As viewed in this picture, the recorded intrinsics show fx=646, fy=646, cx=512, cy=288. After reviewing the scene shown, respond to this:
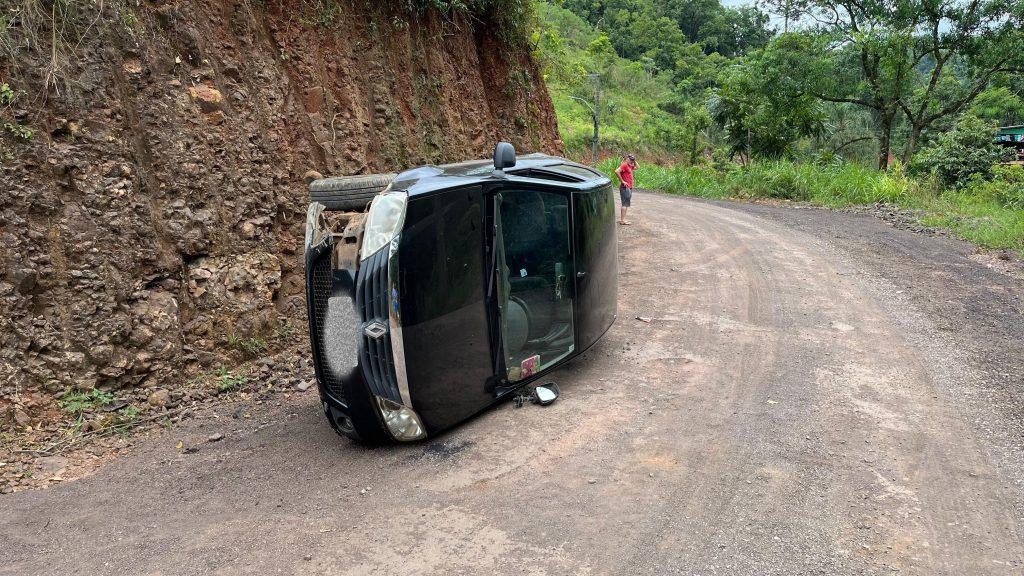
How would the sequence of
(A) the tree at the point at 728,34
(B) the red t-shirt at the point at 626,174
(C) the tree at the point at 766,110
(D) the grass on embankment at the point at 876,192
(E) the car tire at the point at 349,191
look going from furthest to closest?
(A) the tree at the point at 728,34, (C) the tree at the point at 766,110, (B) the red t-shirt at the point at 626,174, (D) the grass on embankment at the point at 876,192, (E) the car tire at the point at 349,191

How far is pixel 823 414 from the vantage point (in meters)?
5.51

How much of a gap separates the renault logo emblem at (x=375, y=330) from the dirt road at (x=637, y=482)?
3.29 ft

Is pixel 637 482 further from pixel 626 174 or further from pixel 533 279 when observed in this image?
pixel 626 174

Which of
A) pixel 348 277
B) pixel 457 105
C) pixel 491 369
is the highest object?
pixel 457 105

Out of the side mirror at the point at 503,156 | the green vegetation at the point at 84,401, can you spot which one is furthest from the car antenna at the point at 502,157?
the green vegetation at the point at 84,401

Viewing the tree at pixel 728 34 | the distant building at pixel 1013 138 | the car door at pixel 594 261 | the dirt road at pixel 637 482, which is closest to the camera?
the dirt road at pixel 637 482

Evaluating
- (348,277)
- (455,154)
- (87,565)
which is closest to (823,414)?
(348,277)

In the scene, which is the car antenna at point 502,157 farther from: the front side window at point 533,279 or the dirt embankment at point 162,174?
the dirt embankment at point 162,174

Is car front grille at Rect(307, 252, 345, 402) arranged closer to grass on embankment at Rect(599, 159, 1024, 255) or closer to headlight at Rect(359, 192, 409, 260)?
headlight at Rect(359, 192, 409, 260)

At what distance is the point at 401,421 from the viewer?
4.86 m

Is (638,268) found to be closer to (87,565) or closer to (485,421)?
(485,421)

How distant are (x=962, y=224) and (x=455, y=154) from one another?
11296 mm

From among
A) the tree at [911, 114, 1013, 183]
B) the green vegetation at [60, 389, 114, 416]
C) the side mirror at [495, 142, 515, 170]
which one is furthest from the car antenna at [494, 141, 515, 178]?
the tree at [911, 114, 1013, 183]

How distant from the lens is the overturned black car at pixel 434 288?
4547 millimetres
